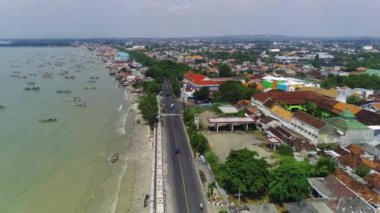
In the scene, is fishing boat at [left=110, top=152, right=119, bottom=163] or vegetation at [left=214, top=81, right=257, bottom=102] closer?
fishing boat at [left=110, top=152, right=119, bottom=163]

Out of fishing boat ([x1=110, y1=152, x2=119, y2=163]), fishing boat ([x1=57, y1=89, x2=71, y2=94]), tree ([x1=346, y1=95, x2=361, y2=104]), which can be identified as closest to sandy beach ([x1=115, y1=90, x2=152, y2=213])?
fishing boat ([x1=110, y1=152, x2=119, y2=163])

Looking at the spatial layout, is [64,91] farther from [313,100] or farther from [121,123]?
[313,100]

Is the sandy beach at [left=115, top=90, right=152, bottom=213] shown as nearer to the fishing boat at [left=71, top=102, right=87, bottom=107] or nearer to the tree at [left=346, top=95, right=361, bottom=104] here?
the fishing boat at [left=71, top=102, right=87, bottom=107]

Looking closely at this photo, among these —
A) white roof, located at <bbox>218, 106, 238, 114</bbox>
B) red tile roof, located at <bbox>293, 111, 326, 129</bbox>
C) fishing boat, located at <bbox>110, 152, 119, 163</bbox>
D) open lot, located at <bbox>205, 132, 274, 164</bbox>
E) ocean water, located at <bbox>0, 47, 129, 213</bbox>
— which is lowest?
ocean water, located at <bbox>0, 47, 129, 213</bbox>

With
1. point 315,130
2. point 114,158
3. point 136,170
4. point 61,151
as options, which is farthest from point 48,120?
point 315,130

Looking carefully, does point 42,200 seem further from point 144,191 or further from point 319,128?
point 319,128

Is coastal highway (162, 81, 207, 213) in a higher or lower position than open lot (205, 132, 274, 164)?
higher

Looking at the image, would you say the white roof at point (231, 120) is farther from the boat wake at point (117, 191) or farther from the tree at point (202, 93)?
the tree at point (202, 93)
